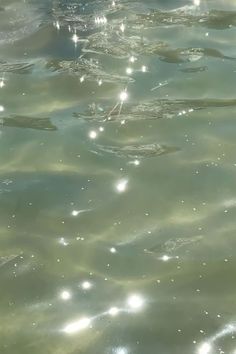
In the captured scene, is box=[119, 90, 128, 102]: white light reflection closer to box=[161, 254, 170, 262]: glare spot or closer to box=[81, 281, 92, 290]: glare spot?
box=[161, 254, 170, 262]: glare spot

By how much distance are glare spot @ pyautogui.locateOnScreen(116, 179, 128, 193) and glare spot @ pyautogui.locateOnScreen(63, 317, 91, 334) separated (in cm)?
104

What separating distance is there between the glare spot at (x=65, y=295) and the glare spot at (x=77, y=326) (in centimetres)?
16

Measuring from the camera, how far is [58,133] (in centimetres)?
414

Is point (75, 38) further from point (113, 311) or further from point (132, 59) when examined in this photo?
point (113, 311)

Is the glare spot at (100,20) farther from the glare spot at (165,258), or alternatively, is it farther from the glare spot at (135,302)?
the glare spot at (135,302)

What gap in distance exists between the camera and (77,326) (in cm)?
270

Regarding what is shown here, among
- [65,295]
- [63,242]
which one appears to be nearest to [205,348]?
[65,295]

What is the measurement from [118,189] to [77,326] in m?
1.10

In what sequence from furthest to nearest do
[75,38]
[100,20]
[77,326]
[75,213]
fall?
[100,20] → [75,38] → [75,213] → [77,326]

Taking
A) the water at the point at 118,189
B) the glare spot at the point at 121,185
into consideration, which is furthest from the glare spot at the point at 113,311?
the glare spot at the point at 121,185

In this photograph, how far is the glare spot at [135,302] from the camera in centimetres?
279

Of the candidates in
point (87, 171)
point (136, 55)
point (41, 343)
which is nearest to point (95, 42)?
point (136, 55)

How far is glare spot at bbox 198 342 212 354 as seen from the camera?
8.32 ft

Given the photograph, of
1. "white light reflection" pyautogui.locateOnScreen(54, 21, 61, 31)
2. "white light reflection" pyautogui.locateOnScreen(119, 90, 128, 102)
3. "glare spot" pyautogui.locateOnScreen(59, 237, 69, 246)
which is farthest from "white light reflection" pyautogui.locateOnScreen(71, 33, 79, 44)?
"glare spot" pyautogui.locateOnScreen(59, 237, 69, 246)
